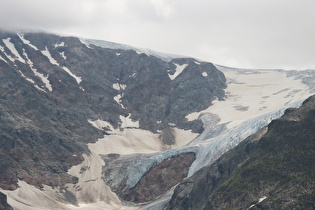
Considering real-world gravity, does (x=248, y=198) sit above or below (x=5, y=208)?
above

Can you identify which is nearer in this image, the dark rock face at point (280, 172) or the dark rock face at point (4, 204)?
the dark rock face at point (280, 172)

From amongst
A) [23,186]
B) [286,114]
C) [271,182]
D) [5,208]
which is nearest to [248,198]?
[271,182]

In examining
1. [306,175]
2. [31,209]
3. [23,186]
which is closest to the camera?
[306,175]

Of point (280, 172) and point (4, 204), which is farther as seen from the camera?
point (4, 204)

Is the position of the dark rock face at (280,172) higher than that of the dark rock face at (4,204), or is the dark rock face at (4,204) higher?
the dark rock face at (280,172)

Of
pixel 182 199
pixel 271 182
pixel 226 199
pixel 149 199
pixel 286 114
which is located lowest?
pixel 149 199

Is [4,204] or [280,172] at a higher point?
[280,172]

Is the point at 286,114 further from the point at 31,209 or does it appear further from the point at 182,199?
the point at 31,209

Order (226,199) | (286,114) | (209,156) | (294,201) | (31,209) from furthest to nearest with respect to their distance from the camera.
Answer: (209,156)
(31,209)
(286,114)
(226,199)
(294,201)

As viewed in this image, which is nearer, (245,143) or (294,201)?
(294,201)

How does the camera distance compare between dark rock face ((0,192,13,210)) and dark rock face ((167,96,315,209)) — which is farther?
dark rock face ((0,192,13,210))

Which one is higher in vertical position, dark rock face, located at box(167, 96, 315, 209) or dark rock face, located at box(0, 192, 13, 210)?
dark rock face, located at box(167, 96, 315, 209)
